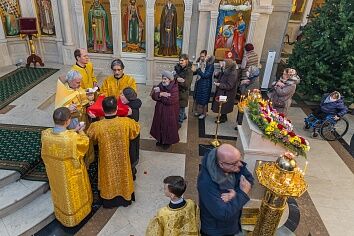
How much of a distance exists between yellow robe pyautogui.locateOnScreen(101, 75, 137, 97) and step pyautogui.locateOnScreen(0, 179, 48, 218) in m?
1.95

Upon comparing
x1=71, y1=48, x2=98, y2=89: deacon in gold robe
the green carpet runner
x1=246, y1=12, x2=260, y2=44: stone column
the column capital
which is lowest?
the green carpet runner

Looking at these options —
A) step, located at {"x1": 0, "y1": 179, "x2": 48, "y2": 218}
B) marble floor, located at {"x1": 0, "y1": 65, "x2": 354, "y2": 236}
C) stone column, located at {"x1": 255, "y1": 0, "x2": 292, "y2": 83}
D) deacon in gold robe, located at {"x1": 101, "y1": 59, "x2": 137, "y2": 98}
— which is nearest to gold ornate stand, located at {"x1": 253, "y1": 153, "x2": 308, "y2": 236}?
marble floor, located at {"x1": 0, "y1": 65, "x2": 354, "y2": 236}

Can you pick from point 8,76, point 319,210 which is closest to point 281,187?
point 319,210

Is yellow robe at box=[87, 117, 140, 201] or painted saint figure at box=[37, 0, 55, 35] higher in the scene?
painted saint figure at box=[37, 0, 55, 35]

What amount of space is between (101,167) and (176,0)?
19.6 feet

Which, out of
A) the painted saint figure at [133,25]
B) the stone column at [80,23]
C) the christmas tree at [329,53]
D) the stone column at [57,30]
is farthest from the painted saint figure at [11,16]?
the christmas tree at [329,53]

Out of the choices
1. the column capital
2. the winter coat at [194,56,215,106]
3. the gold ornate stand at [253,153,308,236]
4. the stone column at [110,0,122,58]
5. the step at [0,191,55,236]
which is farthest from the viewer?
the stone column at [110,0,122,58]

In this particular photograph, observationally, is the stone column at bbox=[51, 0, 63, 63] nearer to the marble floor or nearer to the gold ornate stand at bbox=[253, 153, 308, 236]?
the marble floor

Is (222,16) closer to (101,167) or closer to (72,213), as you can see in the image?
(101,167)

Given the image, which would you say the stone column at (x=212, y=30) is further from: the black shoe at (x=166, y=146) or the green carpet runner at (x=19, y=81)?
the green carpet runner at (x=19, y=81)

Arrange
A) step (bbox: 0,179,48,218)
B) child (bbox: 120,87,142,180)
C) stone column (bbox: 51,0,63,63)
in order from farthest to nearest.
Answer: stone column (bbox: 51,0,63,63), child (bbox: 120,87,142,180), step (bbox: 0,179,48,218)

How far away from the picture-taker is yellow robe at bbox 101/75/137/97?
204 inches

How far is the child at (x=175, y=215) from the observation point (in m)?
2.63

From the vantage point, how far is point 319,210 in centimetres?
477
